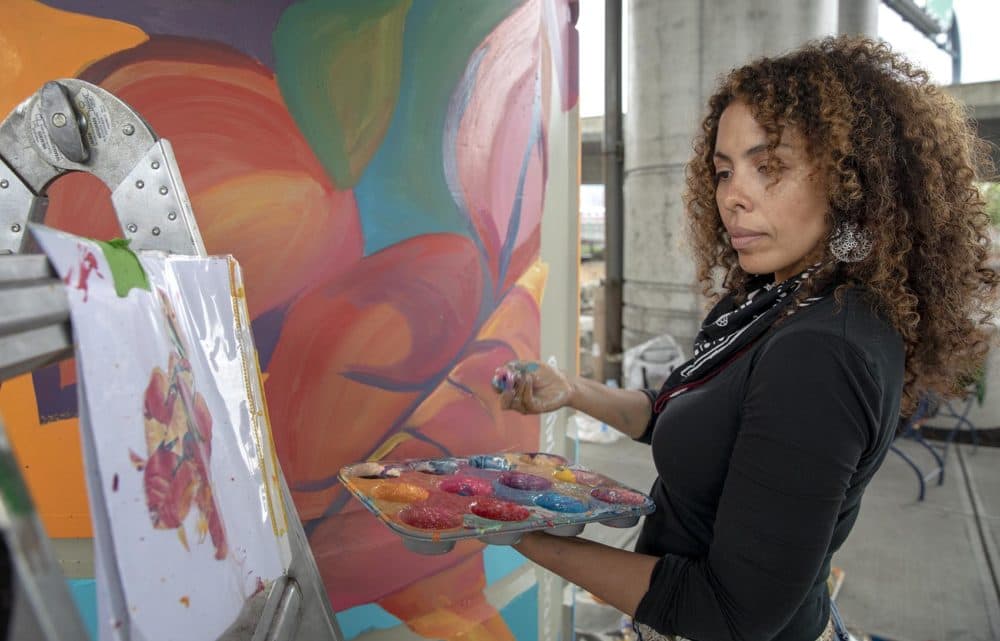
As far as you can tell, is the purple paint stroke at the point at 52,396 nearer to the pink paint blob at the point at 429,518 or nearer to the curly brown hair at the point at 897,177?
the pink paint blob at the point at 429,518

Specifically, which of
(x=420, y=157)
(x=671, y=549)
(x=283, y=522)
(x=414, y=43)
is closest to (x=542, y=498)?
(x=671, y=549)

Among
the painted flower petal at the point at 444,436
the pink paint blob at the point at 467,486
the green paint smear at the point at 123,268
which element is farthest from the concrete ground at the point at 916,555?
the green paint smear at the point at 123,268

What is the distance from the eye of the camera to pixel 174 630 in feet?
1.91

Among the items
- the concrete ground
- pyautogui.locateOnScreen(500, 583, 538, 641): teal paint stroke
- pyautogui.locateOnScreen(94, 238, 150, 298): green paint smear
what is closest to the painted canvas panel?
pyautogui.locateOnScreen(94, 238, 150, 298): green paint smear

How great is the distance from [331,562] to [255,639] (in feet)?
2.60

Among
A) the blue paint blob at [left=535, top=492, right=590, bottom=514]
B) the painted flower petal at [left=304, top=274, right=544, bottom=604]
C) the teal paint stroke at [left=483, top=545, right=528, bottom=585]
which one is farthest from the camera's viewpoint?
the teal paint stroke at [left=483, top=545, right=528, bottom=585]

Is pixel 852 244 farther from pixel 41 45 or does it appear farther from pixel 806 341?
pixel 41 45

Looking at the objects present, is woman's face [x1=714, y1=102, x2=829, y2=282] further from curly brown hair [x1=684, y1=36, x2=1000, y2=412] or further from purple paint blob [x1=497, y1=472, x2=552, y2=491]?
purple paint blob [x1=497, y1=472, x2=552, y2=491]

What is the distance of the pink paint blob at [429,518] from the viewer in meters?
1.10

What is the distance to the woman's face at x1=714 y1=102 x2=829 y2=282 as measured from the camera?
1.13 metres

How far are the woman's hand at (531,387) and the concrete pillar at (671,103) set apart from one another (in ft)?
13.4

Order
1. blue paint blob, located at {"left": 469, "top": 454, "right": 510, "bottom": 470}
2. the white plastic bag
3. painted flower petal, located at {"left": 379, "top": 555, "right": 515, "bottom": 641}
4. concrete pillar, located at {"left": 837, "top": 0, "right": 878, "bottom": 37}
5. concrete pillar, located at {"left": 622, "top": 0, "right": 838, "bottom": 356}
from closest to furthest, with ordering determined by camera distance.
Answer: blue paint blob, located at {"left": 469, "top": 454, "right": 510, "bottom": 470} < painted flower petal, located at {"left": 379, "top": 555, "right": 515, "bottom": 641} < concrete pillar, located at {"left": 622, "top": 0, "right": 838, "bottom": 356} < the white plastic bag < concrete pillar, located at {"left": 837, "top": 0, "right": 878, "bottom": 37}

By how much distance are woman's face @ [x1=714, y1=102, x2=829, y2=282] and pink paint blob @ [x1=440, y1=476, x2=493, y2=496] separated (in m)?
0.60

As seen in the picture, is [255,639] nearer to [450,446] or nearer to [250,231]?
[250,231]
